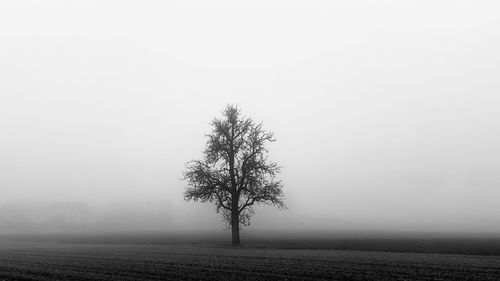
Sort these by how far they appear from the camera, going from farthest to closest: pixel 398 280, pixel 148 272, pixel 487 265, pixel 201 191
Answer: pixel 201 191, pixel 487 265, pixel 148 272, pixel 398 280

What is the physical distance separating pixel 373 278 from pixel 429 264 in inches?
273

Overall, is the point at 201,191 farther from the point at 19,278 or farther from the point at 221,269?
the point at 19,278

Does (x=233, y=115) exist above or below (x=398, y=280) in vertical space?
above

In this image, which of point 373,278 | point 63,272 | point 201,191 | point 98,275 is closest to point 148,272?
point 98,275

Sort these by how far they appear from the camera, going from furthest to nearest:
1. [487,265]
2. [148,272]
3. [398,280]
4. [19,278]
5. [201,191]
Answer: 1. [201,191]
2. [487,265]
3. [148,272]
4. [19,278]
5. [398,280]

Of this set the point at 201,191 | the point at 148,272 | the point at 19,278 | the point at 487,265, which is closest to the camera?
the point at 19,278

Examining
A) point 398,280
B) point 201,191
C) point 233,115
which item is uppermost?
point 233,115

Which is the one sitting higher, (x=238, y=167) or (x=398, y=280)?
(x=238, y=167)

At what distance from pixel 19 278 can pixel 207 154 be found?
23863 mm

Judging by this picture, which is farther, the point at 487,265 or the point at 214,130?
the point at 214,130

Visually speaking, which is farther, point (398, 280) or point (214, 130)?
point (214, 130)

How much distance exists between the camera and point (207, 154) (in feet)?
135

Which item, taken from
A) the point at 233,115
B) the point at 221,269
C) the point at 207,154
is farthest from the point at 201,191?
the point at 221,269

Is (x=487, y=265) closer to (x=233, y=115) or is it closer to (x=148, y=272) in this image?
(x=148, y=272)
